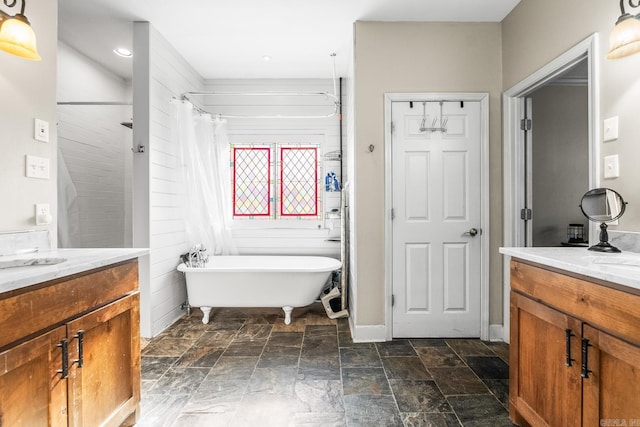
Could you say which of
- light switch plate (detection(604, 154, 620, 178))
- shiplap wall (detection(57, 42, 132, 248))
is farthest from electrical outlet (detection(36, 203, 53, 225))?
light switch plate (detection(604, 154, 620, 178))

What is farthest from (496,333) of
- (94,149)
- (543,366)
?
(94,149)

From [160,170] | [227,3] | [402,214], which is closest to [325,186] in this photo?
[402,214]

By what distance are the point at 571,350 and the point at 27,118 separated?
2.75 m

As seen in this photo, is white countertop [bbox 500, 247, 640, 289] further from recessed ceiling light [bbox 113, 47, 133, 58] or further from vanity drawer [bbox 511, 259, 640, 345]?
Answer: recessed ceiling light [bbox 113, 47, 133, 58]

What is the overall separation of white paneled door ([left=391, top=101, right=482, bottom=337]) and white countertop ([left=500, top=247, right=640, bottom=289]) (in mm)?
1130

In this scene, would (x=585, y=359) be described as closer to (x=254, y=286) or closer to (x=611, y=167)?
(x=611, y=167)

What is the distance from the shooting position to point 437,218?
2.77 meters

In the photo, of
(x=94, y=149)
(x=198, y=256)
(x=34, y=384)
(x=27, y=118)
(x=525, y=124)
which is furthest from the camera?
(x=94, y=149)

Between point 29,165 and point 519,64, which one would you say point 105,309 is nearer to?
point 29,165

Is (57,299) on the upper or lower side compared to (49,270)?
lower

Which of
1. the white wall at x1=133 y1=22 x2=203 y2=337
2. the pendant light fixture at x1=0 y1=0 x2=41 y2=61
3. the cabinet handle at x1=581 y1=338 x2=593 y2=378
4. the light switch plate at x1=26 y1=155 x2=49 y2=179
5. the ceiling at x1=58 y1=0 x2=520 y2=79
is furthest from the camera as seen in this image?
the white wall at x1=133 y1=22 x2=203 y2=337

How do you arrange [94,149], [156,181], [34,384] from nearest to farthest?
[34,384] → [156,181] → [94,149]

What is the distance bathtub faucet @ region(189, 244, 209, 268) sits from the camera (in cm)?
328

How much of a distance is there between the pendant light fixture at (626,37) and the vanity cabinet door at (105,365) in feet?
8.25
